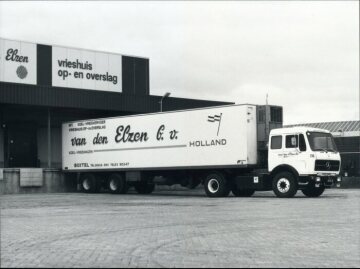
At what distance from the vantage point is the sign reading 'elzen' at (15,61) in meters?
48.9

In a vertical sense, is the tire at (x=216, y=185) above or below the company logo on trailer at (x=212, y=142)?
below

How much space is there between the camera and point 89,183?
32.0 metres

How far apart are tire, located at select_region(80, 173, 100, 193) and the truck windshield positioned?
1142 centimetres

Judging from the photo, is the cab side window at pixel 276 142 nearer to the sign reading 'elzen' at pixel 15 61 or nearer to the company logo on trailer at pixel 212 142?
the company logo on trailer at pixel 212 142

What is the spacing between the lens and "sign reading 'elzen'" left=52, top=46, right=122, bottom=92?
51.8 m

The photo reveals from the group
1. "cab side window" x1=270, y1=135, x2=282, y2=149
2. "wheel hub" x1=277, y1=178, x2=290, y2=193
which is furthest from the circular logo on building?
"wheel hub" x1=277, y1=178, x2=290, y2=193

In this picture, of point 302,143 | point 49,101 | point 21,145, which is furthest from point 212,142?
point 21,145

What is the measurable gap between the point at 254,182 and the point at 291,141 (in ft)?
6.99

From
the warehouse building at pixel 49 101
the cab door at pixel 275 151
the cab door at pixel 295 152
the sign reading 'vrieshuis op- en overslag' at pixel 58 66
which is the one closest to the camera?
the cab door at pixel 295 152

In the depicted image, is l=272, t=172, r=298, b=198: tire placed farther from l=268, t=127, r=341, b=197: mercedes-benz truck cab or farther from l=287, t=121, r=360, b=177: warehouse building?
l=287, t=121, r=360, b=177: warehouse building

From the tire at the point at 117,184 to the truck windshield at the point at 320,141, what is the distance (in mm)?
9544

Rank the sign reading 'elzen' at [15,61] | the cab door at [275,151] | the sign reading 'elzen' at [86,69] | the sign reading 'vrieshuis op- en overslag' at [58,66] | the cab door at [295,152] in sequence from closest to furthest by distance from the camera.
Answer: the cab door at [295,152] → the cab door at [275,151] → the sign reading 'elzen' at [15,61] → the sign reading 'vrieshuis op- en overslag' at [58,66] → the sign reading 'elzen' at [86,69]

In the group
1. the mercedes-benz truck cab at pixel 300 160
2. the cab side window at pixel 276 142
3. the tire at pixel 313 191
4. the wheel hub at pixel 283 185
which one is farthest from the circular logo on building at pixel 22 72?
the wheel hub at pixel 283 185

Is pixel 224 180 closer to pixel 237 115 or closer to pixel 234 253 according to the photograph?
pixel 237 115
